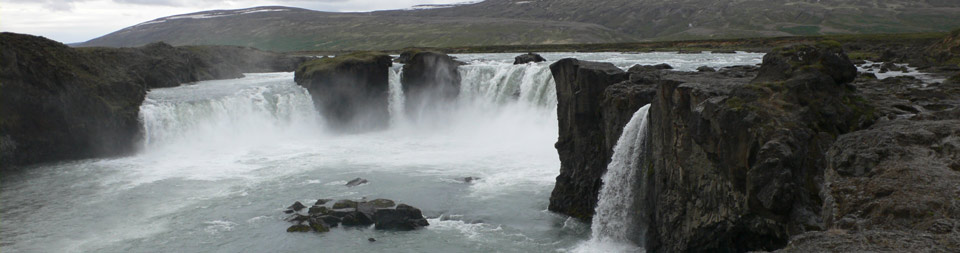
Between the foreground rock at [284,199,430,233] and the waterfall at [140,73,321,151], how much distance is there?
25933mm

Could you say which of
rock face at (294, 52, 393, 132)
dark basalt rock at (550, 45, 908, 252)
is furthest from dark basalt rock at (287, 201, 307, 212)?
rock face at (294, 52, 393, 132)

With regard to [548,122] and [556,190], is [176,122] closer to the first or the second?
[548,122]

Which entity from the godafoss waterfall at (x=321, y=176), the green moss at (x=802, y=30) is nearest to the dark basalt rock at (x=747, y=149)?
the godafoss waterfall at (x=321, y=176)

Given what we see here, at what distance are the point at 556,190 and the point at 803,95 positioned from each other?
13.9 meters

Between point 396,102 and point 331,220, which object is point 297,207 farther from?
point 396,102

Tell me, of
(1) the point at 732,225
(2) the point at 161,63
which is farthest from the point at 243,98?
(1) the point at 732,225

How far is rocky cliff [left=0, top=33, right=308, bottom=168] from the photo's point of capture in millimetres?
43188

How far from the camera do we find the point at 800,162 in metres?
15.1

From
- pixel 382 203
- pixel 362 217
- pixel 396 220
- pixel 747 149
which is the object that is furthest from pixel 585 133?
pixel 747 149

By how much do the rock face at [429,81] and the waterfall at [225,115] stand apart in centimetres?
835

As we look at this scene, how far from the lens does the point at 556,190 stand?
30125mm

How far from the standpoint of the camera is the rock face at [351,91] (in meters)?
58.9

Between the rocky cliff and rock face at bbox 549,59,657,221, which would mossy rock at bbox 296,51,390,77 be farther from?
rock face at bbox 549,59,657,221

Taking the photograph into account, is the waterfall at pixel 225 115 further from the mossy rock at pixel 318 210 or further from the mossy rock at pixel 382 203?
the mossy rock at pixel 382 203
